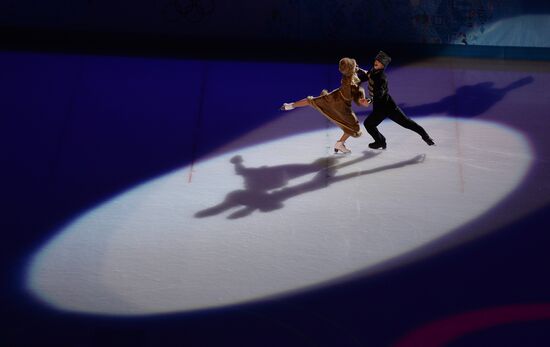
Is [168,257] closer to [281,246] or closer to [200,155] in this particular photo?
[281,246]

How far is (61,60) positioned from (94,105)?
917 mm

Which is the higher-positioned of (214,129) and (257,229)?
(214,129)

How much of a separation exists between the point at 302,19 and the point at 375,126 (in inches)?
83.4

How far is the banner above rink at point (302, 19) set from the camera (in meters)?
8.66

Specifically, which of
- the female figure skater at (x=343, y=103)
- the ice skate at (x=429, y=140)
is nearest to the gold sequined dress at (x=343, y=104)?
the female figure skater at (x=343, y=103)

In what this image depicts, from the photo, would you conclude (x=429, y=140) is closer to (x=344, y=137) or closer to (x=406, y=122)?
(x=406, y=122)

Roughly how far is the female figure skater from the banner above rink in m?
1.93

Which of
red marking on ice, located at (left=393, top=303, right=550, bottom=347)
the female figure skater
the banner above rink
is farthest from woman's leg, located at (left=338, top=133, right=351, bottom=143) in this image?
red marking on ice, located at (left=393, top=303, right=550, bottom=347)

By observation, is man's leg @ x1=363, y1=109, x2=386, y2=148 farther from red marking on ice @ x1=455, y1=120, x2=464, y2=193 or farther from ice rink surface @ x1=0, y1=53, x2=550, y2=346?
red marking on ice @ x1=455, y1=120, x2=464, y2=193

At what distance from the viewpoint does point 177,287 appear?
18.8 feet

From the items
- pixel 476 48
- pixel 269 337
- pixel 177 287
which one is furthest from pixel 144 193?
pixel 476 48

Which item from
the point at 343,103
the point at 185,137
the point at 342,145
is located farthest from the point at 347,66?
the point at 185,137

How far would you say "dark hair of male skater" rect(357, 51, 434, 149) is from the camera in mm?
6746

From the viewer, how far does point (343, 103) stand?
Result: 6.89 m
